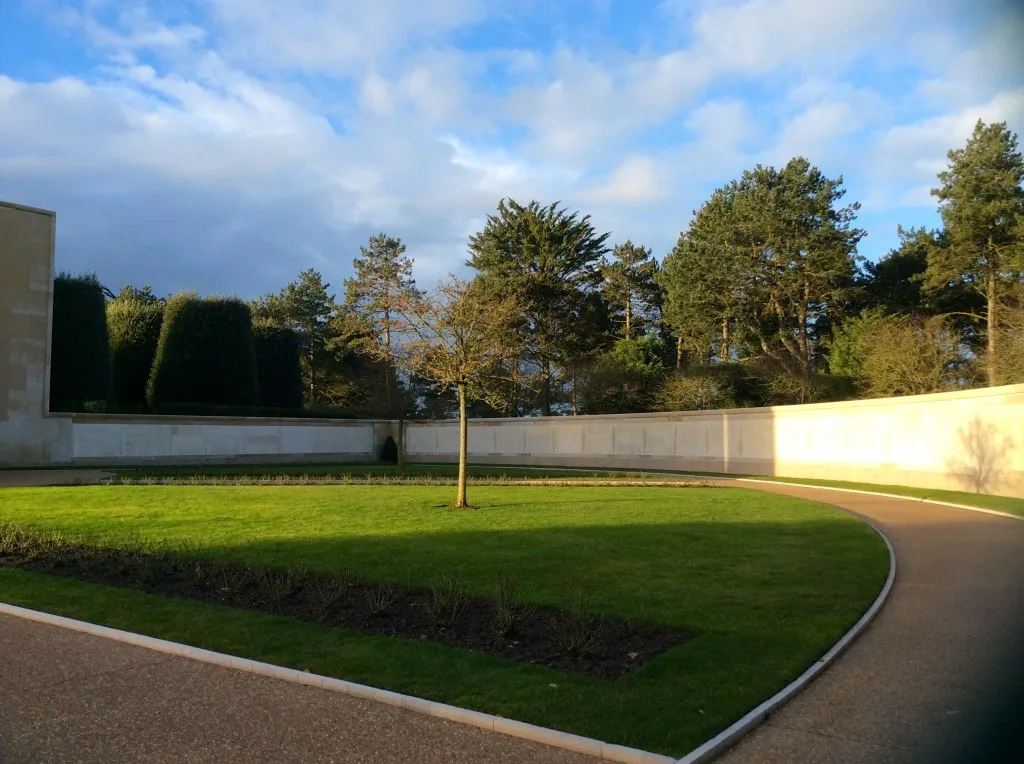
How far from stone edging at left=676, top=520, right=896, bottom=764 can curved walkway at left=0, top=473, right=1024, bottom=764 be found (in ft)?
0.20

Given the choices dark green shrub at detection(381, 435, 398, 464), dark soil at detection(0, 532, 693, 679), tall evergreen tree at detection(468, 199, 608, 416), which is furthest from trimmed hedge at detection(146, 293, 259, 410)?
dark soil at detection(0, 532, 693, 679)

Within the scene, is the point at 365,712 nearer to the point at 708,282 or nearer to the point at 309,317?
the point at 708,282

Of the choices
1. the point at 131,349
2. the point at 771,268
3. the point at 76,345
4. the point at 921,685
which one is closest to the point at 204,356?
the point at 131,349

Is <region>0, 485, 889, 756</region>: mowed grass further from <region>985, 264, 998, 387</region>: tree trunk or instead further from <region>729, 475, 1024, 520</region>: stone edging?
<region>985, 264, 998, 387</region>: tree trunk

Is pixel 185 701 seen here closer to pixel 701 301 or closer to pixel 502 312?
pixel 502 312

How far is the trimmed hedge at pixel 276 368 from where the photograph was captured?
45312mm

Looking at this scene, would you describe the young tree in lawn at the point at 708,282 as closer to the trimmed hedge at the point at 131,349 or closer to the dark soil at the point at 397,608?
the trimmed hedge at the point at 131,349

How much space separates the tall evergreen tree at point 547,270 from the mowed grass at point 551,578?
30298 mm

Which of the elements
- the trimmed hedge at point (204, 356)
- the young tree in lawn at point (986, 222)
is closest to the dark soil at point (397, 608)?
the young tree in lawn at point (986, 222)

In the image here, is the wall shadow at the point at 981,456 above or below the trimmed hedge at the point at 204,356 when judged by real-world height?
below

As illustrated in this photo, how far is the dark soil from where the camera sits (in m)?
6.06

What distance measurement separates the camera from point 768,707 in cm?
493

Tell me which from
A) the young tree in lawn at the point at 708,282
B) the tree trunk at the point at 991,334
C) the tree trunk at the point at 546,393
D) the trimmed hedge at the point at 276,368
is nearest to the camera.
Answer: the tree trunk at the point at 991,334

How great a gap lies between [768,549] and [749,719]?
21.3ft
